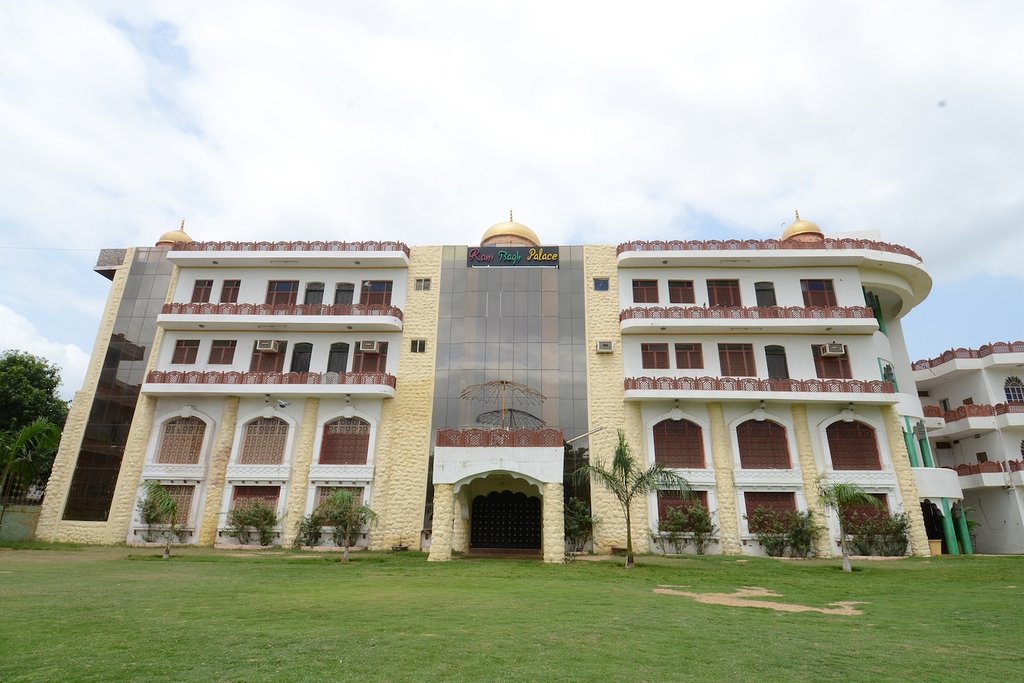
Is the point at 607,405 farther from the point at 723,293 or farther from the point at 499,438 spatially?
the point at 723,293

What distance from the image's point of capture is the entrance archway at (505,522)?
25.3 meters

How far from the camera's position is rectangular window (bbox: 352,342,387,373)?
92.9 feet

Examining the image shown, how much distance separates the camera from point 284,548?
24.8 meters

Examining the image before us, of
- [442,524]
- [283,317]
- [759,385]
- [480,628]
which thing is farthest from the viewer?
[283,317]

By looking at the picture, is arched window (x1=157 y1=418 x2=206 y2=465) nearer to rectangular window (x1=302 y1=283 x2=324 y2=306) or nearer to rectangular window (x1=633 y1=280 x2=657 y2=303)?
rectangular window (x1=302 y1=283 x2=324 y2=306)

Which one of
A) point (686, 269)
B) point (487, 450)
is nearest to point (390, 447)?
point (487, 450)

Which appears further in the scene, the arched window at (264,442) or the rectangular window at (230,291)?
the rectangular window at (230,291)

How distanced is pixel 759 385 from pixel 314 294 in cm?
2251

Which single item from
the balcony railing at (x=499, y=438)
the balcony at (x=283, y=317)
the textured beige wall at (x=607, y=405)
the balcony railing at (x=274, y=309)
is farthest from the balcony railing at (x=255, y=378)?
the textured beige wall at (x=607, y=405)

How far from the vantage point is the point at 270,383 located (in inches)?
1063

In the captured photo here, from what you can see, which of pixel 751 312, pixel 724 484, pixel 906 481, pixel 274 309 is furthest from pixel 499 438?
pixel 906 481

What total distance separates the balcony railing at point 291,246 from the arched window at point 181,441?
891 centimetres

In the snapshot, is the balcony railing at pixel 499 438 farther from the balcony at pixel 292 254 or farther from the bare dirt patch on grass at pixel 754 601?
the balcony at pixel 292 254

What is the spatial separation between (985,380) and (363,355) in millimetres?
32815
